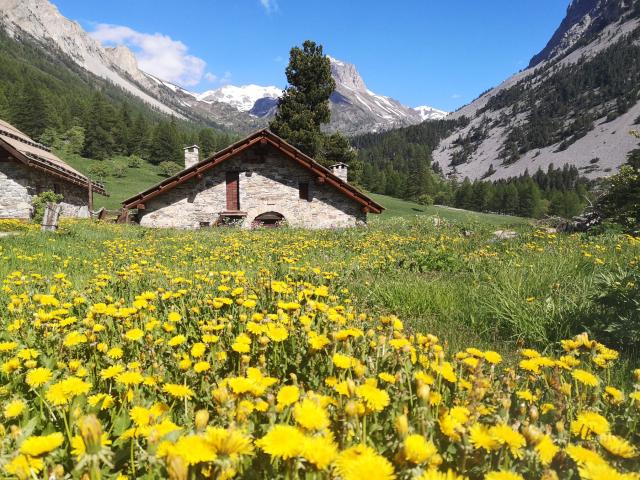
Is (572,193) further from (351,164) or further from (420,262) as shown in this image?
(420,262)

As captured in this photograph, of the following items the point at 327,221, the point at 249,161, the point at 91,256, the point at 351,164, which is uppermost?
the point at 351,164

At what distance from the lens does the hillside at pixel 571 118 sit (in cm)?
12838

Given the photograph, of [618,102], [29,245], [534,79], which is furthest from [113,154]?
[534,79]

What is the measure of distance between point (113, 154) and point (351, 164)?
190ft

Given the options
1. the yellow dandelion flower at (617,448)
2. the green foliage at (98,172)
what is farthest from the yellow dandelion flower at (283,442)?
the green foliage at (98,172)

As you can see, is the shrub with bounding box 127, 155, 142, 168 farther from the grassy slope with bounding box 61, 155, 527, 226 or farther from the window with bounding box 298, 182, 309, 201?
the window with bounding box 298, 182, 309, 201

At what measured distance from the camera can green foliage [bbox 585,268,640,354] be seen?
3113mm

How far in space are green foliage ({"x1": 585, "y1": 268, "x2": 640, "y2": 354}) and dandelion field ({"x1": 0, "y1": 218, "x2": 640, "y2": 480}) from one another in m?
0.06

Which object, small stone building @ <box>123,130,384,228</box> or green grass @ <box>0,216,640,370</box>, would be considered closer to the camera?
green grass @ <box>0,216,640,370</box>

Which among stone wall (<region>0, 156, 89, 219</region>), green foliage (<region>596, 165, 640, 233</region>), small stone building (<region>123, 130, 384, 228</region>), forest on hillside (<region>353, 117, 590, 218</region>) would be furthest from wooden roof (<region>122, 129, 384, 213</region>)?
forest on hillside (<region>353, 117, 590, 218</region>)

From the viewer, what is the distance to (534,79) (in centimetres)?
19988

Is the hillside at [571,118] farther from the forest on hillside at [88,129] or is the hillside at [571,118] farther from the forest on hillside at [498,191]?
the forest on hillside at [88,129]

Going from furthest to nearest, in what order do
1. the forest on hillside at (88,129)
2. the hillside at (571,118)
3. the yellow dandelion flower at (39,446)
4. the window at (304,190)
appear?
1. the hillside at (571,118)
2. the forest on hillside at (88,129)
3. the window at (304,190)
4. the yellow dandelion flower at (39,446)

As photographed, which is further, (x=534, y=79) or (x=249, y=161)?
(x=534, y=79)
